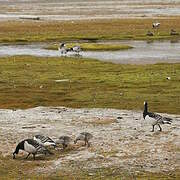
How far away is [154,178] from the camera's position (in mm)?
16109

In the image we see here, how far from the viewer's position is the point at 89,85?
33.5 meters

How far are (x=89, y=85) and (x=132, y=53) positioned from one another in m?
18.0

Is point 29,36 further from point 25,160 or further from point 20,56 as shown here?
point 25,160

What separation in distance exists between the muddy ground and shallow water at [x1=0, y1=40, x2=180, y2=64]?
20.3 metres

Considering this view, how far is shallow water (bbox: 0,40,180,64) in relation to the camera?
4608cm

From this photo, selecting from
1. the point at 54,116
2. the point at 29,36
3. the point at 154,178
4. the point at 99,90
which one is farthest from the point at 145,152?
the point at 29,36

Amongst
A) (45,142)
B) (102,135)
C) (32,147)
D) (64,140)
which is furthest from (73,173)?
(102,135)

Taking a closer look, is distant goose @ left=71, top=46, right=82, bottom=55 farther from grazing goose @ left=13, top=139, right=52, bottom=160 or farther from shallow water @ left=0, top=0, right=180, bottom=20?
shallow water @ left=0, top=0, right=180, bottom=20

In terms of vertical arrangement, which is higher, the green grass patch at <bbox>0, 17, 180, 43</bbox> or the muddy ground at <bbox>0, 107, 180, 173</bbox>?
the green grass patch at <bbox>0, 17, 180, 43</bbox>

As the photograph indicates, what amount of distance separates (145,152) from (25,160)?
3.79 m

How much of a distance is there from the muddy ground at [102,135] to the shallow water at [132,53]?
66.6ft

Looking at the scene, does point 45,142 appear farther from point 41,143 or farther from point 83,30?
point 83,30

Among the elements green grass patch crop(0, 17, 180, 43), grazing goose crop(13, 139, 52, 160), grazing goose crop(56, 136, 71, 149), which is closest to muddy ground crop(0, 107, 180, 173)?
grazing goose crop(56, 136, 71, 149)

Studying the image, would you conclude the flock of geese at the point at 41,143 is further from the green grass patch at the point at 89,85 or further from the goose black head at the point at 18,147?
the green grass patch at the point at 89,85
